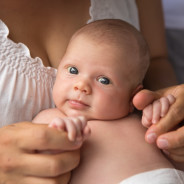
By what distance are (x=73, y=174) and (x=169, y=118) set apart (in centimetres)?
27

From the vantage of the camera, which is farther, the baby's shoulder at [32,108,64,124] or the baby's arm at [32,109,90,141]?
the baby's shoulder at [32,108,64,124]

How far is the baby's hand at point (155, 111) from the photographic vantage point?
2.60 ft

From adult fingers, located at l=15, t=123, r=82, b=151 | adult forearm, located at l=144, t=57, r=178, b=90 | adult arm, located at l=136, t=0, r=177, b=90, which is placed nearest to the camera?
adult fingers, located at l=15, t=123, r=82, b=151

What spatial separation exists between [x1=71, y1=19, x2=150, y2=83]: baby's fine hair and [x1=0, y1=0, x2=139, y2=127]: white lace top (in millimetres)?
160

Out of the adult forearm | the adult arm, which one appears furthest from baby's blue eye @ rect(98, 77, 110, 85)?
the adult arm

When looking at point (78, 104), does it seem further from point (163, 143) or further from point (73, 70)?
point (163, 143)

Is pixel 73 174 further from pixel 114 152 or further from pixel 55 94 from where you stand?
pixel 55 94

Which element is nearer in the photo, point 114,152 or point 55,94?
point 114,152

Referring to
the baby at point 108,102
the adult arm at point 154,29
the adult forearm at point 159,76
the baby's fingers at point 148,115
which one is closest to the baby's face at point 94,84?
the baby at point 108,102

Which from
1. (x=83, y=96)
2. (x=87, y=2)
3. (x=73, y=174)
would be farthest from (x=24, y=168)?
(x=87, y=2)

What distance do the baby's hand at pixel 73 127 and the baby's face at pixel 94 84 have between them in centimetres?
15

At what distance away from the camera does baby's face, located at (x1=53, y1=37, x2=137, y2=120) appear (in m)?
0.86

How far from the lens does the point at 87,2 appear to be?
1196 millimetres

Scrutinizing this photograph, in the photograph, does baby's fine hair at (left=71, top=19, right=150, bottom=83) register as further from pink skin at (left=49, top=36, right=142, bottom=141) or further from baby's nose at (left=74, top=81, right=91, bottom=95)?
baby's nose at (left=74, top=81, right=91, bottom=95)
